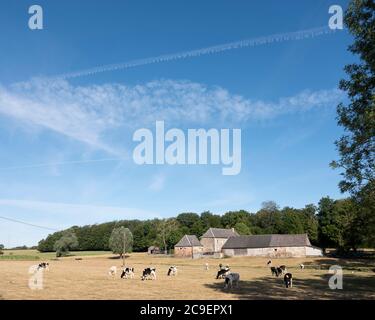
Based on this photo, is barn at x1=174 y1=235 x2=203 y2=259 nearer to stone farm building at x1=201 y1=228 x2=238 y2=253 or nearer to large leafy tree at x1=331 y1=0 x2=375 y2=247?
stone farm building at x1=201 y1=228 x2=238 y2=253

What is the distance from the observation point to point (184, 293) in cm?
2716

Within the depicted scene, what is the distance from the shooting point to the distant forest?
107625mm

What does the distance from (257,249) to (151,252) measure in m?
40.8

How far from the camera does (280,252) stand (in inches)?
4136

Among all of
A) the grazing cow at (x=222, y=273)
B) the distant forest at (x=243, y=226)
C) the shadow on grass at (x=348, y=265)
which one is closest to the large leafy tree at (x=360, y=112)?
the grazing cow at (x=222, y=273)

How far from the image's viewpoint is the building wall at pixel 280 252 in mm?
102744

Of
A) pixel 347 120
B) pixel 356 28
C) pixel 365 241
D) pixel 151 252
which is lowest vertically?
pixel 151 252

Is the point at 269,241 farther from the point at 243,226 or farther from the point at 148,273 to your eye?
the point at 148,273

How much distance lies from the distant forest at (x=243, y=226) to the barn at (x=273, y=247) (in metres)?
7.71

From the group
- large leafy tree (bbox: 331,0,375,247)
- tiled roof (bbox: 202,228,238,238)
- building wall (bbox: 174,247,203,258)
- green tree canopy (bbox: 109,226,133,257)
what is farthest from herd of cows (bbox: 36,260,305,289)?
tiled roof (bbox: 202,228,238,238)

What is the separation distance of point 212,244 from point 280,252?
820 inches

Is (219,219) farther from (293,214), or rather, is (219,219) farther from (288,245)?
(288,245)

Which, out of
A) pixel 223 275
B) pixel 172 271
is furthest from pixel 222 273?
pixel 172 271
